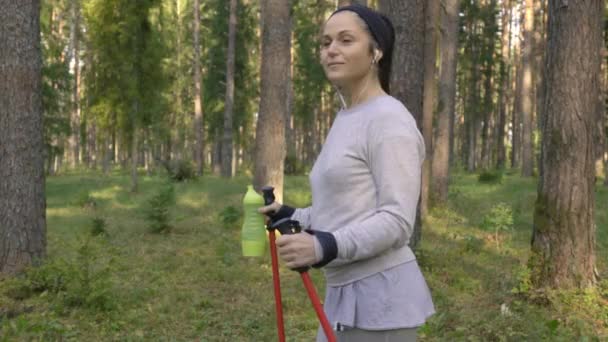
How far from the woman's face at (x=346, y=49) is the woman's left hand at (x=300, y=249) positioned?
68cm

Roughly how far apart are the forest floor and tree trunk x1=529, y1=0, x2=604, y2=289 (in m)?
0.38

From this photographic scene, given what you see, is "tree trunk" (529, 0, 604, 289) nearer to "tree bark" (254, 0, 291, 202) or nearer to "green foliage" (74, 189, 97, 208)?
"tree bark" (254, 0, 291, 202)

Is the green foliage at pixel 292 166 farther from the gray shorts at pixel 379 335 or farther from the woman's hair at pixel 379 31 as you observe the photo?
the gray shorts at pixel 379 335

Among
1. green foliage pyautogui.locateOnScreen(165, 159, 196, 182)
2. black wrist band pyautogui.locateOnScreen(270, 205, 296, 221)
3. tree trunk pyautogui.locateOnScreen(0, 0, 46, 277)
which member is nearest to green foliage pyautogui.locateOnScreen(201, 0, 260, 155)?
green foliage pyautogui.locateOnScreen(165, 159, 196, 182)

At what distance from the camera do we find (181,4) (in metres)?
49.9

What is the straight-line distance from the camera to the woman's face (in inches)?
98.0

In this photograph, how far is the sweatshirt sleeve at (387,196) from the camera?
228 centimetres

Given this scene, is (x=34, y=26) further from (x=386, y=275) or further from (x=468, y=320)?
(x=386, y=275)

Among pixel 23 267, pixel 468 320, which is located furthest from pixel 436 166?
pixel 23 267

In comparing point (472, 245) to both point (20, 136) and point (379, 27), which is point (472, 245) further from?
point (379, 27)

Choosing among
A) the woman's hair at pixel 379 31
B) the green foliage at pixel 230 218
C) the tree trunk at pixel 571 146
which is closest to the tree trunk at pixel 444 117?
the green foliage at pixel 230 218

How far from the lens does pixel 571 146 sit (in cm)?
700

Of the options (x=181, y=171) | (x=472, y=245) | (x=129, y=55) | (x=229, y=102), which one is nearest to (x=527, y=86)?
(x=229, y=102)

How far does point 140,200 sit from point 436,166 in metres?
9.51
